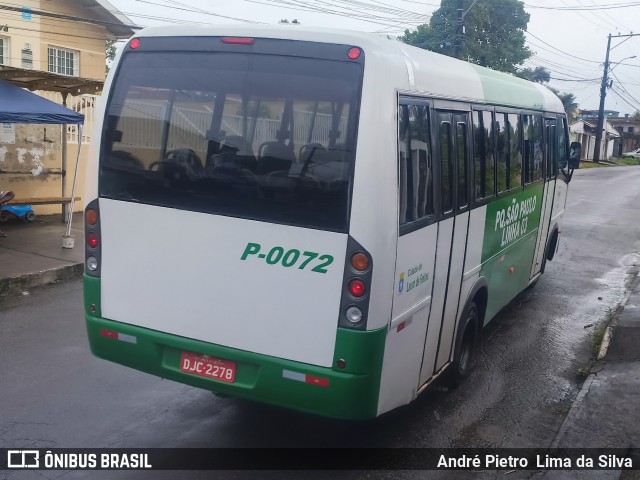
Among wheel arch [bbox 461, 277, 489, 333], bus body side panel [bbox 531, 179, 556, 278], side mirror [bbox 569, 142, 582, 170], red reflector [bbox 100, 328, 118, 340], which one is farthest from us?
side mirror [bbox 569, 142, 582, 170]

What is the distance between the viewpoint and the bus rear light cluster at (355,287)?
4137 mm

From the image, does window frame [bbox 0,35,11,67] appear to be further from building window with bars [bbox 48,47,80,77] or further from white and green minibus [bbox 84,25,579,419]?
white and green minibus [bbox 84,25,579,419]

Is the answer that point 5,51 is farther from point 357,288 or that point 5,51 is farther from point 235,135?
point 357,288

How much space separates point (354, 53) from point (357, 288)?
55.0 inches

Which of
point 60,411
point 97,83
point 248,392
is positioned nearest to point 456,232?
point 248,392

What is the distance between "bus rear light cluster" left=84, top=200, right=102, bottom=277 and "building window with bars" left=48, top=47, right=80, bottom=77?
17.7 metres

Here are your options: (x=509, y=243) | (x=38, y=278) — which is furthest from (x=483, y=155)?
(x=38, y=278)

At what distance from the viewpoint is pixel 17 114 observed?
10.3 meters

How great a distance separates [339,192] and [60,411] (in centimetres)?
295

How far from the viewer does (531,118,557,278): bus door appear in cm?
925

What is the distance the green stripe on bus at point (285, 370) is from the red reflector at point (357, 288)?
23 centimetres

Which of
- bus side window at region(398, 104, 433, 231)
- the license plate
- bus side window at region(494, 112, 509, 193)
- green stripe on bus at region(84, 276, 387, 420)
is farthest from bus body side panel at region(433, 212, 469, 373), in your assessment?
the license plate

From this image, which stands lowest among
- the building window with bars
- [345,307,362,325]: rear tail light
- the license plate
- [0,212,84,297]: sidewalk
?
[0,212,84,297]: sidewalk

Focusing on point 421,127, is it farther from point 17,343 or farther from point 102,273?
point 17,343
